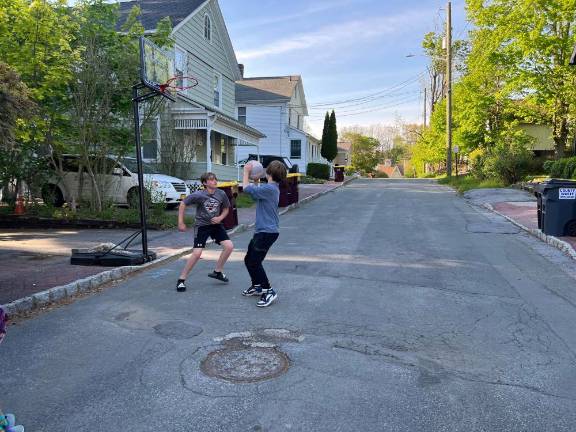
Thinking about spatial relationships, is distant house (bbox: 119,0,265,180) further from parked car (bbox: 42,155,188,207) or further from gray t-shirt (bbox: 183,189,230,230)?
gray t-shirt (bbox: 183,189,230,230)

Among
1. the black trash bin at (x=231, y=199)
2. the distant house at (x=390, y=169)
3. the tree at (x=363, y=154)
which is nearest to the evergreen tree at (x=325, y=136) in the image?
the tree at (x=363, y=154)

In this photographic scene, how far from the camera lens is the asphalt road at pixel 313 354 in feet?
10.9

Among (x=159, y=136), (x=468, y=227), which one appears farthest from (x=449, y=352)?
(x=159, y=136)

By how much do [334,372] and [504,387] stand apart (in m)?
1.27

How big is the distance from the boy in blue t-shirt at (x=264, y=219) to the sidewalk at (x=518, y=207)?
5.84 metres

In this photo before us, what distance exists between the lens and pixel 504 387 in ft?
12.3

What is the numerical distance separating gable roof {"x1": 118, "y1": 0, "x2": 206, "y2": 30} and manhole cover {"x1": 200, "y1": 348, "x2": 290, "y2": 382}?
64.0 feet

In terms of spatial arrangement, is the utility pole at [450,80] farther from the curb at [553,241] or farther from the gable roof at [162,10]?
the curb at [553,241]

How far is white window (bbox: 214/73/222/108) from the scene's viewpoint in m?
26.2

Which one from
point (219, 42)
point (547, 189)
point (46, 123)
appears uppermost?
point (219, 42)

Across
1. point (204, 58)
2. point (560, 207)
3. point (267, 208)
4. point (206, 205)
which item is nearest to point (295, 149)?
point (204, 58)

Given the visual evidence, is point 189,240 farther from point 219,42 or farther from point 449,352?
point 219,42

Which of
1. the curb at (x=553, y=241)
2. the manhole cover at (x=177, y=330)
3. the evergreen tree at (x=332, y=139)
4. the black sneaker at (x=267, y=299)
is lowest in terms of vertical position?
the manhole cover at (x=177, y=330)

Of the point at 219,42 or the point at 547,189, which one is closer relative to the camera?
the point at 547,189
